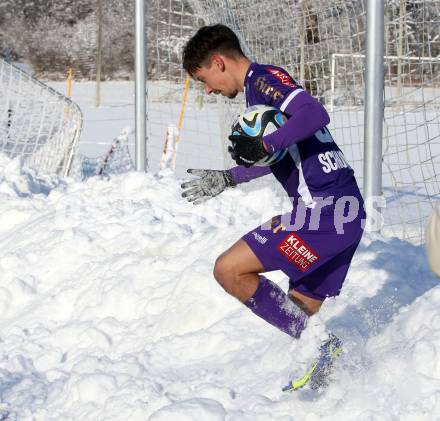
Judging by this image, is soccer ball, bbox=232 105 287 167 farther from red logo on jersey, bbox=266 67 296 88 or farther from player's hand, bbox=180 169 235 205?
player's hand, bbox=180 169 235 205

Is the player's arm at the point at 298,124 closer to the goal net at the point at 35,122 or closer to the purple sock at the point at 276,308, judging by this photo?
the purple sock at the point at 276,308

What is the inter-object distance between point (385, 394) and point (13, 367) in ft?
6.02

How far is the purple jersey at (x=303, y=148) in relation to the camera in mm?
2867

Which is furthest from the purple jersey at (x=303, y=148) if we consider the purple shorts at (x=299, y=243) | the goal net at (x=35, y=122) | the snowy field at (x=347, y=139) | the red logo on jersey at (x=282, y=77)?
the goal net at (x=35, y=122)

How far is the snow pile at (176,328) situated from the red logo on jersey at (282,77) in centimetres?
92

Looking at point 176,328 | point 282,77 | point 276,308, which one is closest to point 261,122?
point 282,77

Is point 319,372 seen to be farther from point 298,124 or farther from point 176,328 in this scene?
point 176,328

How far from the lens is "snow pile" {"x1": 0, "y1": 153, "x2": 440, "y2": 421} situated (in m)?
2.92

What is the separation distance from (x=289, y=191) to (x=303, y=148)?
0.21m

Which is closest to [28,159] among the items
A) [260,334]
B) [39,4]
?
[260,334]

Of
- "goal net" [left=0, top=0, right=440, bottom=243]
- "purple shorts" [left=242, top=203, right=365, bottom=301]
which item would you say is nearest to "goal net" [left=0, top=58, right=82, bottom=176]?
"goal net" [left=0, top=0, right=440, bottom=243]

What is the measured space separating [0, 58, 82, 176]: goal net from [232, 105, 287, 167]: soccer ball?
16.8ft

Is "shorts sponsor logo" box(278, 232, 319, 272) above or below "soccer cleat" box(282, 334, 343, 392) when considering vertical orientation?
above

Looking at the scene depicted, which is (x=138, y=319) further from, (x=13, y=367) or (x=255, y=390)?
(x=255, y=390)
